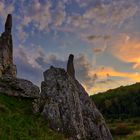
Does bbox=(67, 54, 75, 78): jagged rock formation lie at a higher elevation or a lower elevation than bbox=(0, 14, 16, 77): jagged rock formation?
lower

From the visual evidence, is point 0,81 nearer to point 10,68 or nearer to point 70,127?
point 70,127

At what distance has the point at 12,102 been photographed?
33.6 meters

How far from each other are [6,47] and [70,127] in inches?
1053

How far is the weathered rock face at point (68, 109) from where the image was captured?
30.9 meters

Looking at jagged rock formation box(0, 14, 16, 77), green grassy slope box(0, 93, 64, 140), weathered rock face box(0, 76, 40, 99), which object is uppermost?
jagged rock formation box(0, 14, 16, 77)

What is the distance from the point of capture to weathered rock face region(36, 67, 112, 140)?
30.9m

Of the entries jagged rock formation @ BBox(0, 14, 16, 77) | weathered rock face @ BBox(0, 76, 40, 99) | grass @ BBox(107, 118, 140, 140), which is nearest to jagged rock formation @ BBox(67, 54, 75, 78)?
weathered rock face @ BBox(0, 76, 40, 99)

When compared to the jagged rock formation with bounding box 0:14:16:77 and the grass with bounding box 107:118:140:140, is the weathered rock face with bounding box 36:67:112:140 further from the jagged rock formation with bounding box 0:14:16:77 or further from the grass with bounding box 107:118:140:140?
the grass with bounding box 107:118:140:140

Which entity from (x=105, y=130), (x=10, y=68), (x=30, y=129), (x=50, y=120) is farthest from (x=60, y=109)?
(x=10, y=68)

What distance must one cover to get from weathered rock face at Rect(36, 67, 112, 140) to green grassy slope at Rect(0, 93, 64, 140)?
1066 mm

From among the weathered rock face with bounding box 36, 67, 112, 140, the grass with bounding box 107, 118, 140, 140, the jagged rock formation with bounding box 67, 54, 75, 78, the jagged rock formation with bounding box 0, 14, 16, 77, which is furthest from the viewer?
the grass with bounding box 107, 118, 140, 140

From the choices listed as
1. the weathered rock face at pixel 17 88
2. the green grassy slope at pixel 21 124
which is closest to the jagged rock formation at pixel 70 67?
the weathered rock face at pixel 17 88

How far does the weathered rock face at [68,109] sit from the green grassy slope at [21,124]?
3.50 feet

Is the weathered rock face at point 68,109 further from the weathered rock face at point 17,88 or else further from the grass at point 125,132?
the grass at point 125,132
